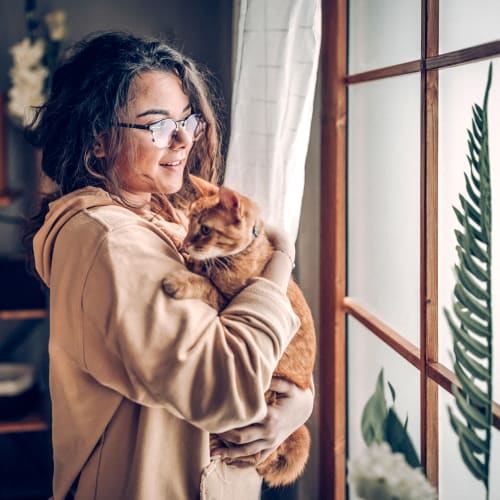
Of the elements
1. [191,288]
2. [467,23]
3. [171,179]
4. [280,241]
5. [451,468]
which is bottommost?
[451,468]

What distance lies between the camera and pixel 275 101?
154cm

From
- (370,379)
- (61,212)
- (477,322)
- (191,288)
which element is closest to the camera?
(477,322)

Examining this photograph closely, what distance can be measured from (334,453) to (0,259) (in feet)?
6.32

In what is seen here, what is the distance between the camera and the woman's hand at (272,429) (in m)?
1.19

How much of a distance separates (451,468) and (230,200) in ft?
2.18

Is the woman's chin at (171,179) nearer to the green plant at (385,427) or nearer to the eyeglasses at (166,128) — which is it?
the eyeglasses at (166,128)

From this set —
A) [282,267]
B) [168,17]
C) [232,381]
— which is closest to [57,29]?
[168,17]

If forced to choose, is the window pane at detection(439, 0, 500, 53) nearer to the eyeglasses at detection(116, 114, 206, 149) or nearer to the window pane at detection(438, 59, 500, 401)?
the window pane at detection(438, 59, 500, 401)

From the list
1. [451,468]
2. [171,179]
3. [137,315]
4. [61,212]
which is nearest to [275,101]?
[171,179]

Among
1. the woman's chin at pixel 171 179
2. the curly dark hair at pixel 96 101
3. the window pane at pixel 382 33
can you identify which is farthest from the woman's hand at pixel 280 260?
the window pane at pixel 382 33

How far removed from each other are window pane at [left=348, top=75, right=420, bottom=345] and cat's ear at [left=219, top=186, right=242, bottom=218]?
0.43 metres

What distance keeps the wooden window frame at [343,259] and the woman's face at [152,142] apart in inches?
19.2

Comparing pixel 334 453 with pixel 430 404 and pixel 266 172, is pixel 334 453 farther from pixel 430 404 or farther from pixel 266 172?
pixel 266 172

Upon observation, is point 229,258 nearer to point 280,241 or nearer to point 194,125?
point 280,241
